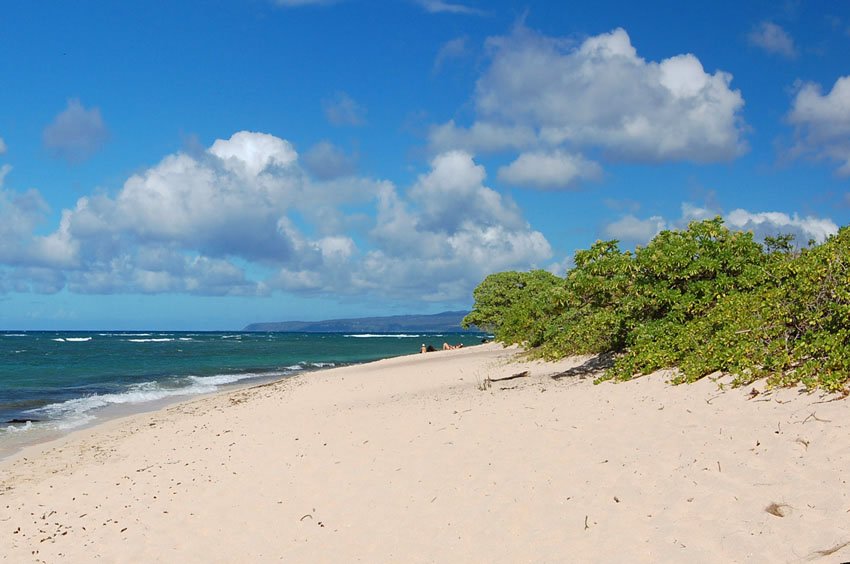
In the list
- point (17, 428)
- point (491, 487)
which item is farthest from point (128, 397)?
point (491, 487)

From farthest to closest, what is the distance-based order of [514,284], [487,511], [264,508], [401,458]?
[514,284] < [401,458] < [264,508] < [487,511]

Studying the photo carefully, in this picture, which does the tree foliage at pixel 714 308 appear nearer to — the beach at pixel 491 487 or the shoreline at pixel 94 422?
the beach at pixel 491 487

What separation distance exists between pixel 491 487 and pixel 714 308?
630cm

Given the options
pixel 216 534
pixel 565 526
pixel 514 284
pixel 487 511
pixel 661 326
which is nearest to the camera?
pixel 565 526

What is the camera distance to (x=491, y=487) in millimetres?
7777

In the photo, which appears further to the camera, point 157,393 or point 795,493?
point 157,393

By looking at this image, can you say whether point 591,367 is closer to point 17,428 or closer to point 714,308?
point 714,308

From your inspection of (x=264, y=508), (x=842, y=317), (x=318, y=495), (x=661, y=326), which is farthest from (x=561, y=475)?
(x=661, y=326)

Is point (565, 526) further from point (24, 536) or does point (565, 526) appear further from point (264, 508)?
point (24, 536)

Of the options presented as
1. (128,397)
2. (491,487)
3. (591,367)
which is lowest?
(128,397)

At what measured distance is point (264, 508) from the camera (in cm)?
852

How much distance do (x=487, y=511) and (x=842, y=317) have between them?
539 cm

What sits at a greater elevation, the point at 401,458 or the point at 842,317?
the point at 842,317

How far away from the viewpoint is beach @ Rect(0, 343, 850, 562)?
611 cm
